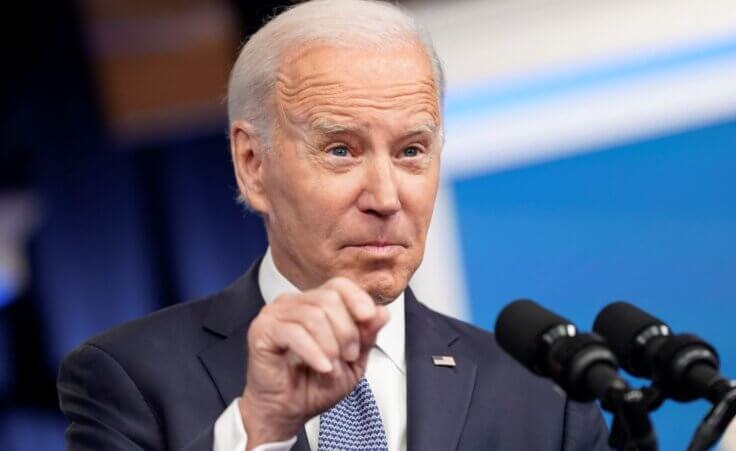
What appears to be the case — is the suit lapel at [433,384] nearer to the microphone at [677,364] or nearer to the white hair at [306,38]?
the white hair at [306,38]

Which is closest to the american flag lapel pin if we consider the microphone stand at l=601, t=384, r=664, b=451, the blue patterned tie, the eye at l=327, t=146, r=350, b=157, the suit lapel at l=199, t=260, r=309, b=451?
the blue patterned tie

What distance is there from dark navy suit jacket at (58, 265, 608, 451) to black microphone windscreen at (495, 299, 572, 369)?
0.48 meters

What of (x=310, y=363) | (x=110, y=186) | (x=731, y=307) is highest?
(x=310, y=363)

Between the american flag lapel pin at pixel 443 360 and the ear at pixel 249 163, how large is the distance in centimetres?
38

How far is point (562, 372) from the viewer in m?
1.43

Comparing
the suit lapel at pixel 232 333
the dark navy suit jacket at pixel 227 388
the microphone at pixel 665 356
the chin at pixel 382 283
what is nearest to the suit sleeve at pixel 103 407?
the dark navy suit jacket at pixel 227 388

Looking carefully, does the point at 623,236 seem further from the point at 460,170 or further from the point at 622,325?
the point at 622,325

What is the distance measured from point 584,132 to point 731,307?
670 mm

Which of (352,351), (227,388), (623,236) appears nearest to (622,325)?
(352,351)

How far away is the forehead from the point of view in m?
1.99

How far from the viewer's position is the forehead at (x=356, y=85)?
199cm

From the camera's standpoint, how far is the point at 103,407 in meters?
2.00

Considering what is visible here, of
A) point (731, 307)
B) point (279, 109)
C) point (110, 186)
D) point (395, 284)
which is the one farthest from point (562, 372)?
point (110, 186)

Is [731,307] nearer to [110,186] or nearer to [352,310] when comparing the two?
[110,186]
